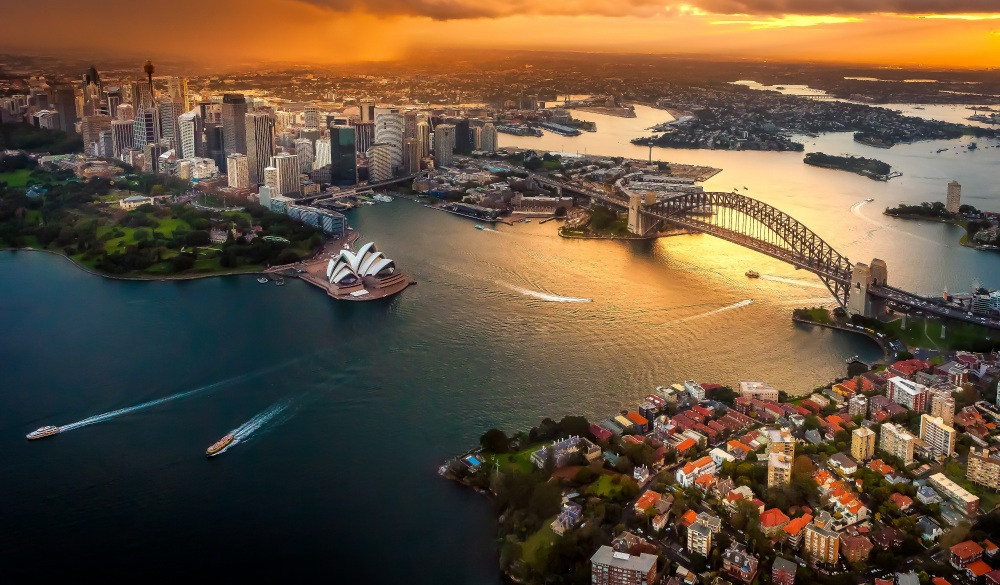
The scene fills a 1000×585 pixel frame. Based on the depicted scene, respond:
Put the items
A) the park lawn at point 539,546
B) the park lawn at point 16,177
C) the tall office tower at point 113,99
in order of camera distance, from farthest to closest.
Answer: the tall office tower at point 113,99 < the park lawn at point 16,177 < the park lawn at point 539,546

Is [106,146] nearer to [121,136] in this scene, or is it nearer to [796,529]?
[121,136]

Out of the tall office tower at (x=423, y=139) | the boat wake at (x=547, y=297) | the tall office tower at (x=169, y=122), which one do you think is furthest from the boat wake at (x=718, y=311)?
the tall office tower at (x=169, y=122)

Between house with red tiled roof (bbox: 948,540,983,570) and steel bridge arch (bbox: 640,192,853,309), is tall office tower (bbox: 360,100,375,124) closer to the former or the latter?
steel bridge arch (bbox: 640,192,853,309)

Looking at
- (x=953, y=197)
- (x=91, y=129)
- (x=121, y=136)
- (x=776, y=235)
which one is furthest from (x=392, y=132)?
(x=953, y=197)

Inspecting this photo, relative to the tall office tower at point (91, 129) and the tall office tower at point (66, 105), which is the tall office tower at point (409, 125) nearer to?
the tall office tower at point (91, 129)

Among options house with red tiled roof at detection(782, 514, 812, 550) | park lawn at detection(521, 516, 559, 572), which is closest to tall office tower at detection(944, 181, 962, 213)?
house with red tiled roof at detection(782, 514, 812, 550)

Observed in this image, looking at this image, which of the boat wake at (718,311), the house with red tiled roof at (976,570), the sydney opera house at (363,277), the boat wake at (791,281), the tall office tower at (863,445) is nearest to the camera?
the house with red tiled roof at (976,570)
